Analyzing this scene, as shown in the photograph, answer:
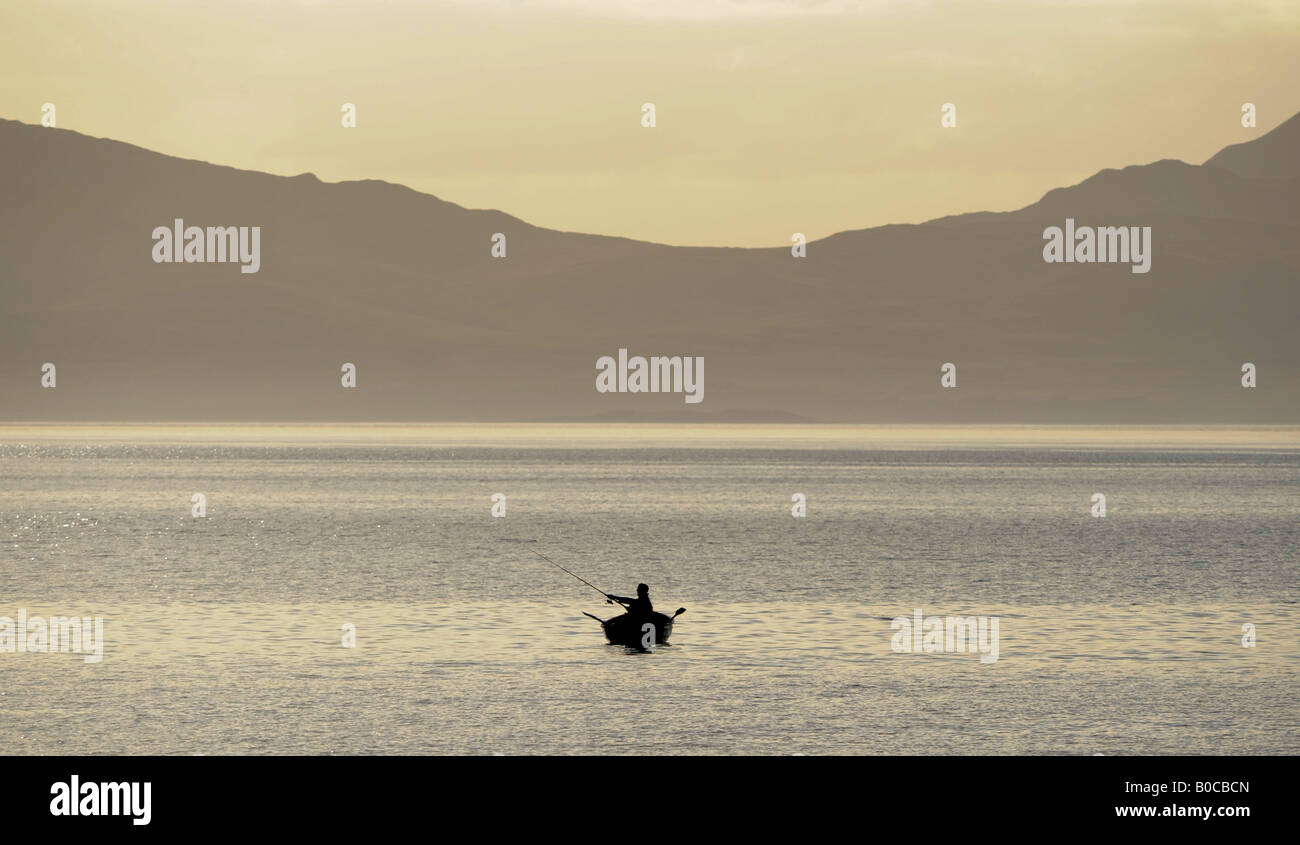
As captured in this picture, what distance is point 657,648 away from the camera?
142 feet

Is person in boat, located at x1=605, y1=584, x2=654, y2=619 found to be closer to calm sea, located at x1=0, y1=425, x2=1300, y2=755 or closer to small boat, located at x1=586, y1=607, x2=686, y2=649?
small boat, located at x1=586, y1=607, x2=686, y2=649

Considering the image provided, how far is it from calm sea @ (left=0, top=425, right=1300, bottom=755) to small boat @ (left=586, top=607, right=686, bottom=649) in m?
0.69

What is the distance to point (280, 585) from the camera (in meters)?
62.6

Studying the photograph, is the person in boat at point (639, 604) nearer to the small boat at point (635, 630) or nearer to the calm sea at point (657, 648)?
the small boat at point (635, 630)

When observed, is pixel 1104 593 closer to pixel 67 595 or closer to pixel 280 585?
pixel 280 585

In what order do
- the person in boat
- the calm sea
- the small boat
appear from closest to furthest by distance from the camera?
1. the calm sea
2. the small boat
3. the person in boat

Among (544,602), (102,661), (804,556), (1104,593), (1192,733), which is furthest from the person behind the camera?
(804,556)

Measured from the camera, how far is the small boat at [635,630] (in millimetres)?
41812

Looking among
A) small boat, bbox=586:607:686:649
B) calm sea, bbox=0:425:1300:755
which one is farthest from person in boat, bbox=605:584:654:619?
calm sea, bbox=0:425:1300:755

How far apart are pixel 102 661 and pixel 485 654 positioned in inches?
379

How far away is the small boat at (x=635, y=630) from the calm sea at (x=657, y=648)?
2.27 ft

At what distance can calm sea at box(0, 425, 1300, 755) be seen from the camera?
104 ft
